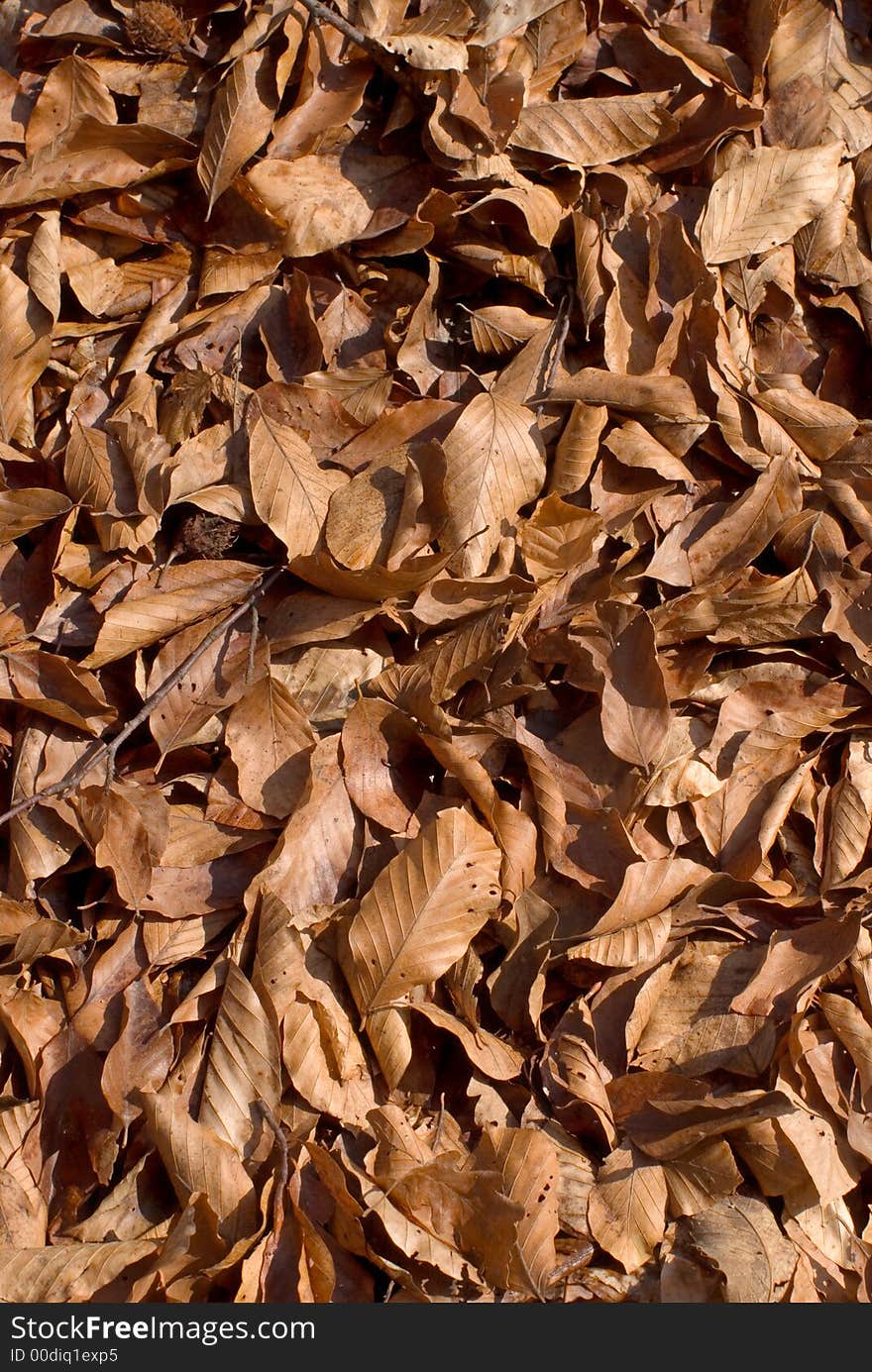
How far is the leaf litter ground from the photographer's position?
1626mm

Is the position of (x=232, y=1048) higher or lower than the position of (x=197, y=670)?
lower

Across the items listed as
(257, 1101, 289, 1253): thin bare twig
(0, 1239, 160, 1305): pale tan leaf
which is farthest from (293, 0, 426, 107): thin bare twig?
(0, 1239, 160, 1305): pale tan leaf

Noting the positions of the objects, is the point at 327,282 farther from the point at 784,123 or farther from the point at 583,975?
the point at 583,975

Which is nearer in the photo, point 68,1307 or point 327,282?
point 68,1307

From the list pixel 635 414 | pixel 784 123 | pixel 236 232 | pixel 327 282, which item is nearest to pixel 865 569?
pixel 635 414

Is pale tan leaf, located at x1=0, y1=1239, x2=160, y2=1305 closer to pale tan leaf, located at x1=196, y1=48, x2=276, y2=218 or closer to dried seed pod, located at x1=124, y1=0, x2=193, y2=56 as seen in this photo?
pale tan leaf, located at x1=196, y1=48, x2=276, y2=218

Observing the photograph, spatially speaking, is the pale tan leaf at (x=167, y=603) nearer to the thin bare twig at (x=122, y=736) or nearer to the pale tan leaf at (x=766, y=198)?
the thin bare twig at (x=122, y=736)

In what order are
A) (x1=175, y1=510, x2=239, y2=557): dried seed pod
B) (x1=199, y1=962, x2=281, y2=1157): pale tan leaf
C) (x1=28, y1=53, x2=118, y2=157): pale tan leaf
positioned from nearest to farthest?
(x1=199, y1=962, x2=281, y2=1157): pale tan leaf < (x1=175, y1=510, x2=239, y2=557): dried seed pod < (x1=28, y1=53, x2=118, y2=157): pale tan leaf

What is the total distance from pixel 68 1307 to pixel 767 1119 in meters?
0.98

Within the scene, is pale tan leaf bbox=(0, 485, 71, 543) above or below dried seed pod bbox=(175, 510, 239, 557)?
above

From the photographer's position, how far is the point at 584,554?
183cm

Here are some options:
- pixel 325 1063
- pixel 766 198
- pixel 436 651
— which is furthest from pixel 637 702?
pixel 766 198

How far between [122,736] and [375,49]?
1.25 metres

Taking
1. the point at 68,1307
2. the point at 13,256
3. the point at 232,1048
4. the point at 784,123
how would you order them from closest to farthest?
the point at 68,1307, the point at 232,1048, the point at 13,256, the point at 784,123
